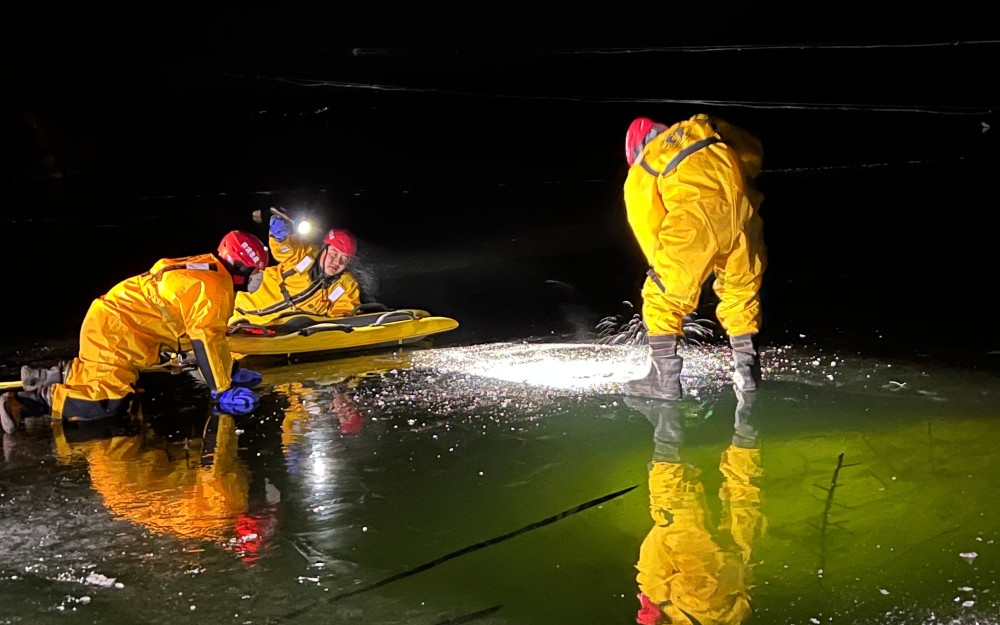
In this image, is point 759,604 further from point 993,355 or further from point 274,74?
point 274,74

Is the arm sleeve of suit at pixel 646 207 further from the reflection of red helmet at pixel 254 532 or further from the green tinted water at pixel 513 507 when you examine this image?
the reflection of red helmet at pixel 254 532

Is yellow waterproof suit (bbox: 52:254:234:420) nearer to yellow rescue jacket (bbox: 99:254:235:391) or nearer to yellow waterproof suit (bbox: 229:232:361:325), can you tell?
yellow rescue jacket (bbox: 99:254:235:391)

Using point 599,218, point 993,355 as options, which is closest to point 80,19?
point 599,218

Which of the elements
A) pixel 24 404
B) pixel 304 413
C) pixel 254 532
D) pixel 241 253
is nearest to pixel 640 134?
pixel 241 253

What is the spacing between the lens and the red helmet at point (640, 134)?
5.73 metres

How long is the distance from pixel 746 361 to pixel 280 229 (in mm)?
4031

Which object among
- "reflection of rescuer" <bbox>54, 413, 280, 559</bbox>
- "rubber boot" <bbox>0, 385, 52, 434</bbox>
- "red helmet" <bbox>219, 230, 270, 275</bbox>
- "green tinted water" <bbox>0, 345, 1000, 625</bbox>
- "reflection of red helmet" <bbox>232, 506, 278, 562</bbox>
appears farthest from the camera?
"red helmet" <bbox>219, 230, 270, 275</bbox>

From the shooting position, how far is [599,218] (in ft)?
52.2

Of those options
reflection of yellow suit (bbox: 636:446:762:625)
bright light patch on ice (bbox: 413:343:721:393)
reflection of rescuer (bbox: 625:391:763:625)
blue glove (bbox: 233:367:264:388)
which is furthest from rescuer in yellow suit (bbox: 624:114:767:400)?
blue glove (bbox: 233:367:264:388)

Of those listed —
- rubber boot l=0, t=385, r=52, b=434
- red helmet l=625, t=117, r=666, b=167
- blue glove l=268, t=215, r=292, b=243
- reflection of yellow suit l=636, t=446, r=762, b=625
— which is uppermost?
red helmet l=625, t=117, r=666, b=167

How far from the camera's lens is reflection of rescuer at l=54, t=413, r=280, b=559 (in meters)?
4.04

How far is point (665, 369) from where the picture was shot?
5625 millimetres

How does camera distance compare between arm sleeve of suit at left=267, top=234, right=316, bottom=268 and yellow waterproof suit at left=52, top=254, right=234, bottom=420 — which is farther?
arm sleeve of suit at left=267, top=234, right=316, bottom=268

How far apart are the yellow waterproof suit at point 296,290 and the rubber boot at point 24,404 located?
2.25 metres
